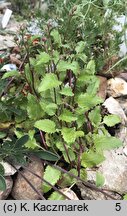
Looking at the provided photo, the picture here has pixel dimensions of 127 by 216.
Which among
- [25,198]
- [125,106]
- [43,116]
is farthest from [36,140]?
[125,106]

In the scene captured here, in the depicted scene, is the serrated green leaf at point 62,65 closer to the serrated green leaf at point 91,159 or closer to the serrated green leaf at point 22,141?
the serrated green leaf at point 22,141

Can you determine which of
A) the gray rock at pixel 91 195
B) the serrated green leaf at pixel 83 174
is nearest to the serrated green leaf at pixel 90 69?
the serrated green leaf at pixel 83 174

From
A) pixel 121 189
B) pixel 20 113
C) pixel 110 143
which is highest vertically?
pixel 20 113

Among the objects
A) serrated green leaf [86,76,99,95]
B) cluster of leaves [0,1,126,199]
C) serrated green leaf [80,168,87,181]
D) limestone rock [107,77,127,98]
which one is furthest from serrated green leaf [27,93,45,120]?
limestone rock [107,77,127,98]

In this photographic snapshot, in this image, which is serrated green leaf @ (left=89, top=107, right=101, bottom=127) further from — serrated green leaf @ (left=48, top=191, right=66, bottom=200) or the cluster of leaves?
serrated green leaf @ (left=48, top=191, right=66, bottom=200)

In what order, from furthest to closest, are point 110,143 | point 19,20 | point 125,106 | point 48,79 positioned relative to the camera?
point 19,20 → point 125,106 → point 110,143 → point 48,79

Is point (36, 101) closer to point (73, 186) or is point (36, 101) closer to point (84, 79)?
point (84, 79)
